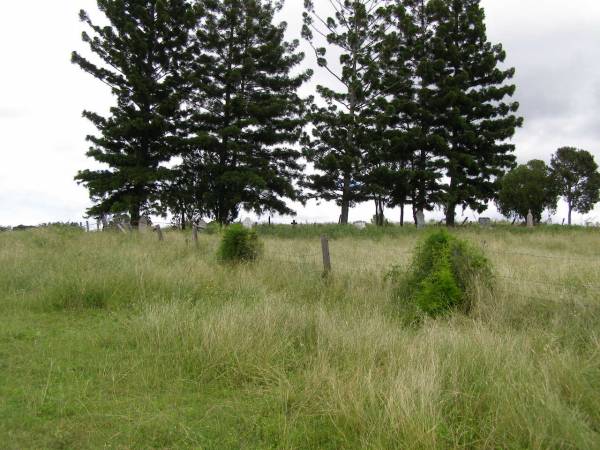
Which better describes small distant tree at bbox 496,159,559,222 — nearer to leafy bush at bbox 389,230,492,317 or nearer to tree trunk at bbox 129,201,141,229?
tree trunk at bbox 129,201,141,229

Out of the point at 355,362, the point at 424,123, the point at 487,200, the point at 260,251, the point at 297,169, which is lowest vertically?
the point at 355,362

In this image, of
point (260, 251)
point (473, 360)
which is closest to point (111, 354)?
point (473, 360)

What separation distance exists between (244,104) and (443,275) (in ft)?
69.4

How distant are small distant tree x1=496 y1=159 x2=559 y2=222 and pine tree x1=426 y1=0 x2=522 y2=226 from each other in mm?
23451

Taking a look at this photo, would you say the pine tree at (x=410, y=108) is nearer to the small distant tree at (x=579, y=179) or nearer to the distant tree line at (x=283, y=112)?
the distant tree line at (x=283, y=112)

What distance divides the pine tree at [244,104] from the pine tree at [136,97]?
1.39 metres

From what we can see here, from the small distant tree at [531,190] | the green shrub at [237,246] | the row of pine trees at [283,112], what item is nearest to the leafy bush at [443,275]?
the green shrub at [237,246]

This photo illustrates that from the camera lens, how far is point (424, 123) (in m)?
28.2

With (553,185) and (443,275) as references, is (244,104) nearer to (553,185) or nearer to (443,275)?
(443,275)

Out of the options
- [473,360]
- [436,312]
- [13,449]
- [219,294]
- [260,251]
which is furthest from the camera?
[260,251]

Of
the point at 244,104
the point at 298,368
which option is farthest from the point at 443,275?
the point at 244,104

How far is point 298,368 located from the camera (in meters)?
4.64

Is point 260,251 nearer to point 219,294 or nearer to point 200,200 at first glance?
point 219,294

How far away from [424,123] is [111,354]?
84.7ft
